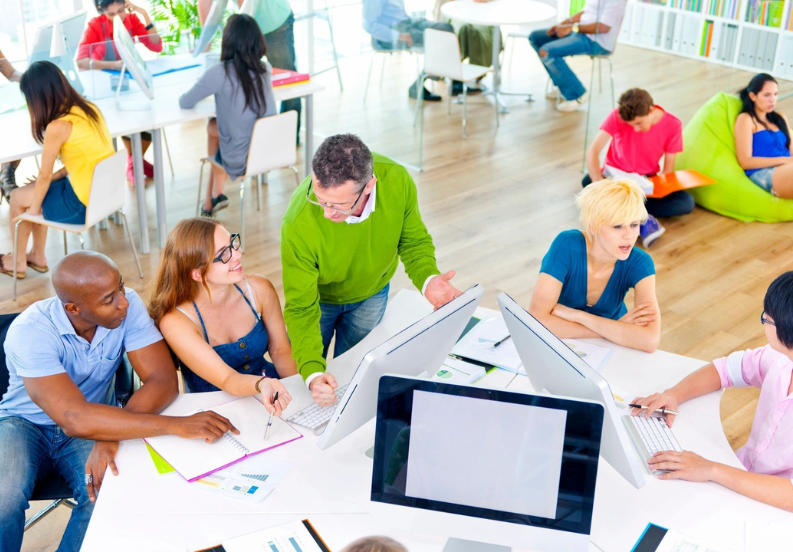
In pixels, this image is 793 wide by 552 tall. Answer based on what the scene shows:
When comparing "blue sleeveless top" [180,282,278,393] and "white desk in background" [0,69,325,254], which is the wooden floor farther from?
"blue sleeveless top" [180,282,278,393]

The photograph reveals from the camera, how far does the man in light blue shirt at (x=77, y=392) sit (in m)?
2.27

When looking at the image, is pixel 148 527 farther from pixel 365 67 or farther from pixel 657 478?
pixel 365 67

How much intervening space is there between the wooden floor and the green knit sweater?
1.60 metres

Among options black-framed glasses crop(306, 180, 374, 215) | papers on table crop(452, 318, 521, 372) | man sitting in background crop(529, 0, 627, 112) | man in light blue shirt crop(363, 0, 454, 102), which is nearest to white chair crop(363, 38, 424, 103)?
man in light blue shirt crop(363, 0, 454, 102)

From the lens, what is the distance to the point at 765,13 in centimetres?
623

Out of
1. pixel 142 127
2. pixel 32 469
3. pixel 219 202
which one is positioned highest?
pixel 142 127

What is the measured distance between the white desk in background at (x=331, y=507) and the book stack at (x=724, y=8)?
4.90 metres

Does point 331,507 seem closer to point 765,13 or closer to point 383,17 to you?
point 383,17

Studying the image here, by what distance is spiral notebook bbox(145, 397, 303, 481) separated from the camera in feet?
7.14

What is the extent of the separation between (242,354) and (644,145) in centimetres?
356

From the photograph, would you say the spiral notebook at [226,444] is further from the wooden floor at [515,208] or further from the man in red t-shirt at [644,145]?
the man in red t-shirt at [644,145]

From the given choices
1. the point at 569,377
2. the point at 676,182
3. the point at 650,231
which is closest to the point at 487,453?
the point at 569,377

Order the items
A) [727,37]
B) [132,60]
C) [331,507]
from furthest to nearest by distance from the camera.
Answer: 1. [727,37]
2. [132,60]
3. [331,507]

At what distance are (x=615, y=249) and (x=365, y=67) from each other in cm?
368
